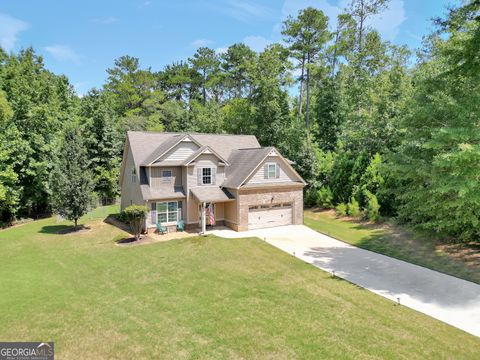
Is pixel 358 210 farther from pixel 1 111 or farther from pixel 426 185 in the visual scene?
pixel 1 111

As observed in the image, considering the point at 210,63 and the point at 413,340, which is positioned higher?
the point at 210,63

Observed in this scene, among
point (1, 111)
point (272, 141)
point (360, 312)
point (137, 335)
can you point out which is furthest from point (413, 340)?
point (1, 111)

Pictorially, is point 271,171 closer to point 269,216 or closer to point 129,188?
point 269,216

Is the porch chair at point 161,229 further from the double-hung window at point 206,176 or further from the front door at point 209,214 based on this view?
the double-hung window at point 206,176

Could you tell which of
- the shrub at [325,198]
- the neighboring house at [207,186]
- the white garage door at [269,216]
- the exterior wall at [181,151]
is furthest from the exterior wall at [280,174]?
the shrub at [325,198]

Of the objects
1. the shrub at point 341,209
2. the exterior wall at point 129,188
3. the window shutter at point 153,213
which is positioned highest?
the exterior wall at point 129,188

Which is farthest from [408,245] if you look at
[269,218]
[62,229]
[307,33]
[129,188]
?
[307,33]
